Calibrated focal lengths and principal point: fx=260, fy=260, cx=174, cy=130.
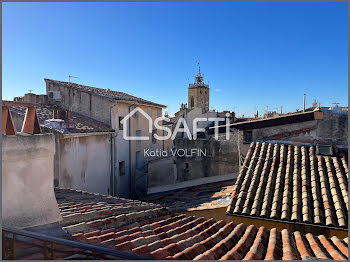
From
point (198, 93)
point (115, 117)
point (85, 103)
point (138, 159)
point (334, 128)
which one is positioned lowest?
point (138, 159)

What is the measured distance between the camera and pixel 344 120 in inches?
393

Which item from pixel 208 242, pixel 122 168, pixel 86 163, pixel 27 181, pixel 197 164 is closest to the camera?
pixel 27 181

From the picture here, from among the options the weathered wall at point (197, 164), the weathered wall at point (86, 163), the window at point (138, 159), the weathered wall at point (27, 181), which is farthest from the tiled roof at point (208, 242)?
the window at point (138, 159)

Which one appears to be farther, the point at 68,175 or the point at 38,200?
the point at 68,175

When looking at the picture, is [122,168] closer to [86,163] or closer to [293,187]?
[86,163]

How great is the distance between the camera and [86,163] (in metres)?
11.9

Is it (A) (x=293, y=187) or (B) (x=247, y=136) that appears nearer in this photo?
(A) (x=293, y=187)

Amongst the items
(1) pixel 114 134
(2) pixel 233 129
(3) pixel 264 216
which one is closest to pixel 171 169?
(1) pixel 114 134

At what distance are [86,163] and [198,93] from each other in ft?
148

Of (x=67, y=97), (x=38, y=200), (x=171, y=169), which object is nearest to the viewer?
(x=38, y=200)

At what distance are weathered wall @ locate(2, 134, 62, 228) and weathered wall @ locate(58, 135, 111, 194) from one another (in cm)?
735

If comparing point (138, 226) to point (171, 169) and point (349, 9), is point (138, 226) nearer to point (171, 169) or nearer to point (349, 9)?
point (349, 9)

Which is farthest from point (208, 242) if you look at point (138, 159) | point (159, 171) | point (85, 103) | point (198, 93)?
point (198, 93)

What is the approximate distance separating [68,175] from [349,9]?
34.6ft
